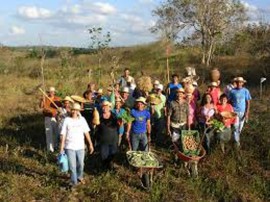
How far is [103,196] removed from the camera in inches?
416

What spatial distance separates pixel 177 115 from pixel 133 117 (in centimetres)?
101

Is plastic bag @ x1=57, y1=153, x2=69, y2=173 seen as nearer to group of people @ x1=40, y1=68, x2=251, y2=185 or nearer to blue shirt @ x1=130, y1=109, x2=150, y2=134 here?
group of people @ x1=40, y1=68, x2=251, y2=185

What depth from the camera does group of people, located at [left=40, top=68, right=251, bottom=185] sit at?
10.2 m

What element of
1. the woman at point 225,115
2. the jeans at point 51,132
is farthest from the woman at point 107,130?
the woman at point 225,115

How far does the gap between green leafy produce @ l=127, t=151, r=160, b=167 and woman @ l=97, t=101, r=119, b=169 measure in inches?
27.1

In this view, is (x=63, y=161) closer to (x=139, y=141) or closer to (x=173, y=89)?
(x=139, y=141)

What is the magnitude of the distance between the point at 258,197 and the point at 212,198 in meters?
1.00

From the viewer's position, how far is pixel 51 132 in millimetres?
12750

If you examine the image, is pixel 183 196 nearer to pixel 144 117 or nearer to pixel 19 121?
pixel 144 117

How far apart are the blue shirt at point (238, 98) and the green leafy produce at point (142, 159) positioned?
8.42 feet

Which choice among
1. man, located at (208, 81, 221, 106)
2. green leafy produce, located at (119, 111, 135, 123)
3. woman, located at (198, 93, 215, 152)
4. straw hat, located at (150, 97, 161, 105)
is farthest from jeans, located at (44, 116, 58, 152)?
man, located at (208, 81, 221, 106)

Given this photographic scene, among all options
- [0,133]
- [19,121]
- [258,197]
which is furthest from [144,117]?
[19,121]

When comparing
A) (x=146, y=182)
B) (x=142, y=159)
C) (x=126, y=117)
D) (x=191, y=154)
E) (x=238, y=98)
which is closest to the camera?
(x=142, y=159)

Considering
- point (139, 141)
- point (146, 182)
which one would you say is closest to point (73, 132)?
point (139, 141)
